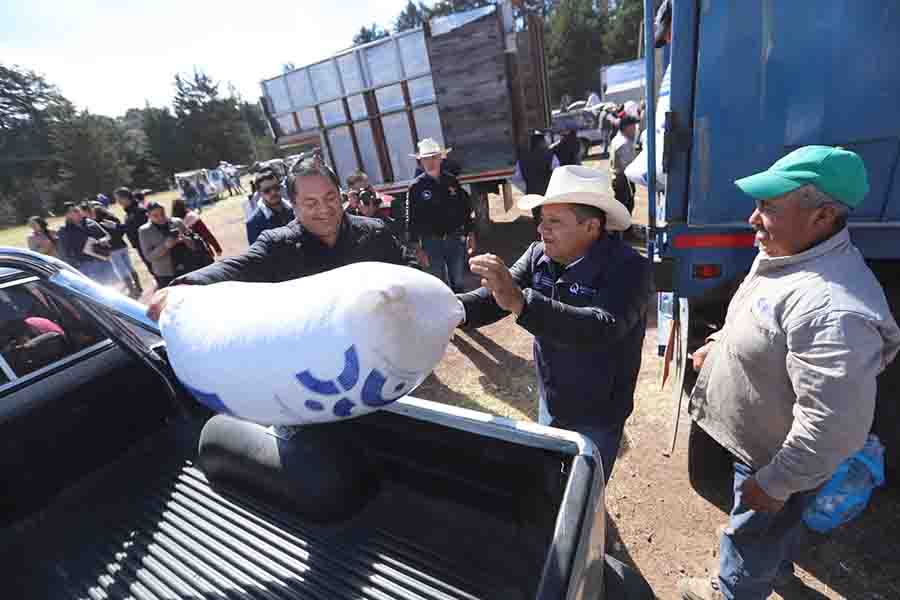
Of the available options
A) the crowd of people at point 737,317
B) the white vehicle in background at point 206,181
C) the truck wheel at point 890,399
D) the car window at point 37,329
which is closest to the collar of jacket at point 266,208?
the car window at point 37,329

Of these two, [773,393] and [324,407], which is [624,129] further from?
[324,407]

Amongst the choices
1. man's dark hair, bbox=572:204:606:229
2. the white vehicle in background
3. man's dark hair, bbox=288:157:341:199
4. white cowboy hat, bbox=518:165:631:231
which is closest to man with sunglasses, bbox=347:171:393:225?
man's dark hair, bbox=288:157:341:199

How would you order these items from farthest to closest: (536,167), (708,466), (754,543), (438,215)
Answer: (536,167) → (438,215) → (708,466) → (754,543)

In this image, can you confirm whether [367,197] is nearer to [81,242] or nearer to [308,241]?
[308,241]

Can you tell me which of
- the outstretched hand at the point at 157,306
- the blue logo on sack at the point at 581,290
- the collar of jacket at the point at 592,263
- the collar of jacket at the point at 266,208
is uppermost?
the outstretched hand at the point at 157,306

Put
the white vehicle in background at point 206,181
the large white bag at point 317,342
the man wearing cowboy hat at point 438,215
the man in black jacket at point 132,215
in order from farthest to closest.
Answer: the white vehicle in background at point 206,181
the man in black jacket at point 132,215
the man wearing cowboy hat at point 438,215
the large white bag at point 317,342

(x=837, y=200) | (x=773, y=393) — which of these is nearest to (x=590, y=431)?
(x=773, y=393)

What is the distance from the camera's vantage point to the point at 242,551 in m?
1.73

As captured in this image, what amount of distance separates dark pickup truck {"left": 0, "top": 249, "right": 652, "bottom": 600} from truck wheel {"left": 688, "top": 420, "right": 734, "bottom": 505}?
4.13 ft

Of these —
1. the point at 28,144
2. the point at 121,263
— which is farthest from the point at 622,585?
the point at 28,144

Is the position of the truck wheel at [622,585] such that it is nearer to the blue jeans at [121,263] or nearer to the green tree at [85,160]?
the blue jeans at [121,263]

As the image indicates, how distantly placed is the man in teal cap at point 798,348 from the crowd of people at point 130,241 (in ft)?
18.0

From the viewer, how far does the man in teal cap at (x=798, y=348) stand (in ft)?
4.27

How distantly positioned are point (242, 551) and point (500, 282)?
1.42 meters
